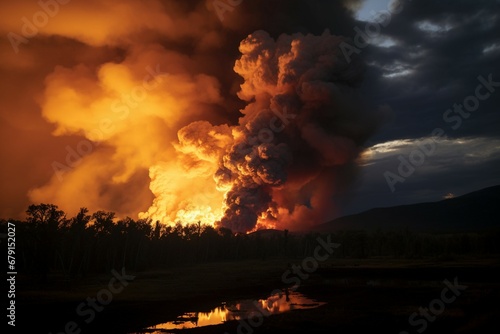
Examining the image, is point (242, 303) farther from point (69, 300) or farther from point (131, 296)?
point (69, 300)

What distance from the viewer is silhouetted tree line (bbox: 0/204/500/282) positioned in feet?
178

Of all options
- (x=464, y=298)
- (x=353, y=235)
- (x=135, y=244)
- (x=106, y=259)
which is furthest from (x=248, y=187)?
(x=464, y=298)

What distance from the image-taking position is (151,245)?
307 ft

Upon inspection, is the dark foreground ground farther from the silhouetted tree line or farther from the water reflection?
the silhouetted tree line

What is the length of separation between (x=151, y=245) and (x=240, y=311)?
6745 centimetres

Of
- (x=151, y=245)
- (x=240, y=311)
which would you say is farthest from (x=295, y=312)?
(x=151, y=245)

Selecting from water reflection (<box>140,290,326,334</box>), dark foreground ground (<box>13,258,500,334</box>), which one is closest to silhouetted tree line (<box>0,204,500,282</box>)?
dark foreground ground (<box>13,258,500,334</box>)

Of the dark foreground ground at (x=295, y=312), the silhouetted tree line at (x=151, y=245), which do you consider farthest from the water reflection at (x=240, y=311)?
the silhouetted tree line at (x=151, y=245)

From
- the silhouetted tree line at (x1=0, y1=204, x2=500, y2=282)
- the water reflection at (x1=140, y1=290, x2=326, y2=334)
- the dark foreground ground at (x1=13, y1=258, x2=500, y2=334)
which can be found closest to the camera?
the dark foreground ground at (x1=13, y1=258, x2=500, y2=334)

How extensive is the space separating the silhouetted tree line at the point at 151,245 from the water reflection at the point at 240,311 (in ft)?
94.7

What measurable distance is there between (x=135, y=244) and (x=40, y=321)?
188 ft

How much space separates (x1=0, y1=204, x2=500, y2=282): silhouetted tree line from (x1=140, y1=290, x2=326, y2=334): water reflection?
28878 mm

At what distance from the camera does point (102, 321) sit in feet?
87.8

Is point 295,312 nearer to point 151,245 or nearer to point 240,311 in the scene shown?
point 240,311
